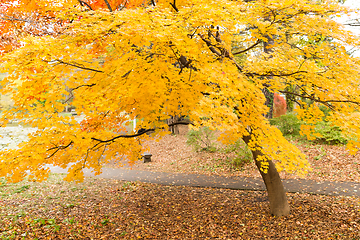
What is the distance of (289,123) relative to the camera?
1146 centimetres

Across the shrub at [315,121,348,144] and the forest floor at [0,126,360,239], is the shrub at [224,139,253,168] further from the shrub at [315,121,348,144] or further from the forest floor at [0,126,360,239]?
the shrub at [315,121,348,144]

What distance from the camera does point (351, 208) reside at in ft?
17.9

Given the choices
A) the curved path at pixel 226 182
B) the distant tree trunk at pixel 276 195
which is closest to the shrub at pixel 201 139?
the curved path at pixel 226 182

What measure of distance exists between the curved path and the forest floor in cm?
Answer: 39

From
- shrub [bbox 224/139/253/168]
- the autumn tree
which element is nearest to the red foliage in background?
shrub [bbox 224/139/253/168]

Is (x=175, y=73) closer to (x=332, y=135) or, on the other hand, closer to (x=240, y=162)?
(x=240, y=162)

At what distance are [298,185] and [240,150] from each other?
289cm

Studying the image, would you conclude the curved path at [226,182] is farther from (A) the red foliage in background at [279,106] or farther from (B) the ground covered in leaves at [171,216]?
(A) the red foliage in background at [279,106]

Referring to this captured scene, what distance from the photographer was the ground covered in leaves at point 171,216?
495 cm

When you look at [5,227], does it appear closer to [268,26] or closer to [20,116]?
[20,116]

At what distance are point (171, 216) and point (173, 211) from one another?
278 millimetres

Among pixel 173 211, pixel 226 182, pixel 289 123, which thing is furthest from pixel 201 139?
pixel 173 211

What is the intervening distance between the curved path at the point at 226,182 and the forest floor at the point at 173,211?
0.39 m

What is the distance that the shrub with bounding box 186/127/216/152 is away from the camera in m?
11.5
